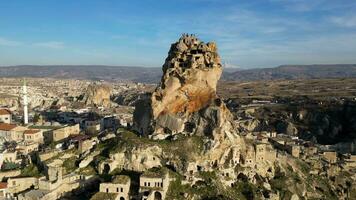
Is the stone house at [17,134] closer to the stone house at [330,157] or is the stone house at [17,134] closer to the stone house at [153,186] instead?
the stone house at [153,186]

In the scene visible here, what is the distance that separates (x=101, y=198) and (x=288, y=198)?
23972 mm

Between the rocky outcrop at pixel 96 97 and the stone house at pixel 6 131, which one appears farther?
the rocky outcrop at pixel 96 97

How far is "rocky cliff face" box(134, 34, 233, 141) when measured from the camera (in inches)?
2254

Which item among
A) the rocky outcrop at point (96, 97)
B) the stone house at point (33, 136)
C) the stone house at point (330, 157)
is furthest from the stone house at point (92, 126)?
the rocky outcrop at point (96, 97)

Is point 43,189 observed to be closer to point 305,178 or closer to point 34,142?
point 34,142

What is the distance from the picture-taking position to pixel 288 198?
57.0 m

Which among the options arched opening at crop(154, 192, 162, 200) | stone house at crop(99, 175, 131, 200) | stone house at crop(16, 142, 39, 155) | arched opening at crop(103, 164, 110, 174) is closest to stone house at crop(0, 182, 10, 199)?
stone house at crop(99, 175, 131, 200)

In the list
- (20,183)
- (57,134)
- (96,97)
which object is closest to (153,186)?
(20,183)

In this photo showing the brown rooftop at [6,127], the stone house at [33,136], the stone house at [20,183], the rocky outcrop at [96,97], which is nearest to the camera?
the stone house at [20,183]

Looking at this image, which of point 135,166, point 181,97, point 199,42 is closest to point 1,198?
point 135,166

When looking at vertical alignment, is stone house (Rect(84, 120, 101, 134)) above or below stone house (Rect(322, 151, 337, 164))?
above

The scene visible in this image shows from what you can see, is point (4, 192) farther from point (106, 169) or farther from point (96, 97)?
point (96, 97)

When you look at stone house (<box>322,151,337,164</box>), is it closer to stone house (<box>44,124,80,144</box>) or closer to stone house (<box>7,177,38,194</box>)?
stone house (<box>44,124,80,144</box>)

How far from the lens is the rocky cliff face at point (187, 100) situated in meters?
57.2
